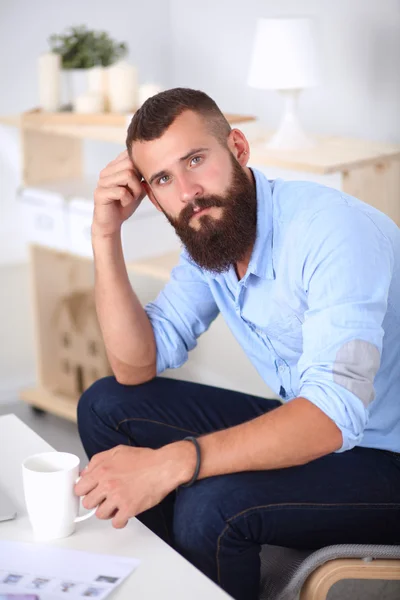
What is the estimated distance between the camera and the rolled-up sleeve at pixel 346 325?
1310mm

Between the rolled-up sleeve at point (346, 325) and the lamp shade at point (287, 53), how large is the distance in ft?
3.10

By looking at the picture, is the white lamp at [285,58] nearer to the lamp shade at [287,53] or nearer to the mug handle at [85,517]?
the lamp shade at [287,53]

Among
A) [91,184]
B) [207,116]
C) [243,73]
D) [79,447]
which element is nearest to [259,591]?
[207,116]

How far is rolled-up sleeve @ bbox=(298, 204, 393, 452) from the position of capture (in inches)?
51.6

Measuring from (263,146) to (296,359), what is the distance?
86 cm

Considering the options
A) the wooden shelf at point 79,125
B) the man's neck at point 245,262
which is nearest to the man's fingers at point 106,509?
the man's neck at point 245,262

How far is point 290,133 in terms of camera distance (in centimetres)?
230

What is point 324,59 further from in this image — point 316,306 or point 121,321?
point 316,306

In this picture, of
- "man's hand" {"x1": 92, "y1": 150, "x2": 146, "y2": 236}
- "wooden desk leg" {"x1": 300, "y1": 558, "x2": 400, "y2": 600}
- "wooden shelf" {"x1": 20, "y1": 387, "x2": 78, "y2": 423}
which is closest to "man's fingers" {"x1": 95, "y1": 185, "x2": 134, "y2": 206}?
"man's hand" {"x1": 92, "y1": 150, "x2": 146, "y2": 236}

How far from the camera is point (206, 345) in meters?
3.15

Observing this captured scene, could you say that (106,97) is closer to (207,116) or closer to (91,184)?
(91,184)

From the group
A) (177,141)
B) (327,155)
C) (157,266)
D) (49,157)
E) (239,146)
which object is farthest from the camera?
(49,157)

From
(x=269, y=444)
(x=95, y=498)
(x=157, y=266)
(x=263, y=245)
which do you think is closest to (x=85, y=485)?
(x=95, y=498)

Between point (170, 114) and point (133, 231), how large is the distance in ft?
3.40
